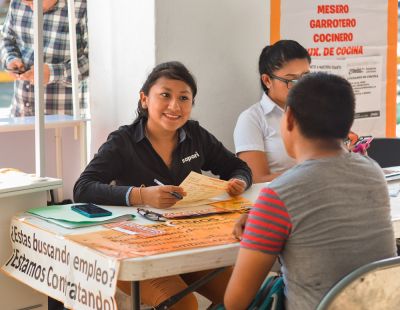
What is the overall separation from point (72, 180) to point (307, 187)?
2.40m

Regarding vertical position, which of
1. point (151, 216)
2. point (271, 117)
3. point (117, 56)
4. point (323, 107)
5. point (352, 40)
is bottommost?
point (151, 216)

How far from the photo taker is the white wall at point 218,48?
2.94 meters

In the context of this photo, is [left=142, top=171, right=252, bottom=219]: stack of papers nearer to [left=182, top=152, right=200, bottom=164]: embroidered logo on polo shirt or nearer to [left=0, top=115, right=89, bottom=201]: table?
[left=182, top=152, right=200, bottom=164]: embroidered logo on polo shirt

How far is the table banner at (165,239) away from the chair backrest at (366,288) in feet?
1.47

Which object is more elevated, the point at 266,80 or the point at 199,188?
the point at 266,80

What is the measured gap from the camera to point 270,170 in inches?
120

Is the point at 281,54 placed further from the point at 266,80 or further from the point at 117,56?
the point at 117,56

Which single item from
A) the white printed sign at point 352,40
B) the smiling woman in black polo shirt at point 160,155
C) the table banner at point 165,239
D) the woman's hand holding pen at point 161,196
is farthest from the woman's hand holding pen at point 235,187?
the white printed sign at point 352,40

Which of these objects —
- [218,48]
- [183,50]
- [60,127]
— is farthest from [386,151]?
[60,127]

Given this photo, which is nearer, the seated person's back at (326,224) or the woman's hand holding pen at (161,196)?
the seated person's back at (326,224)

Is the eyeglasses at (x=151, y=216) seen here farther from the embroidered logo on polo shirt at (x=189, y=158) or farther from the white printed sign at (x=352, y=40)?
the white printed sign at (x=352, y=40)

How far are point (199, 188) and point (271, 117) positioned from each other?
940 mm

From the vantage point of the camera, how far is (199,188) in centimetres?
223

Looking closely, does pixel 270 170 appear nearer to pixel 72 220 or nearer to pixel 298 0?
pixel 298 0
